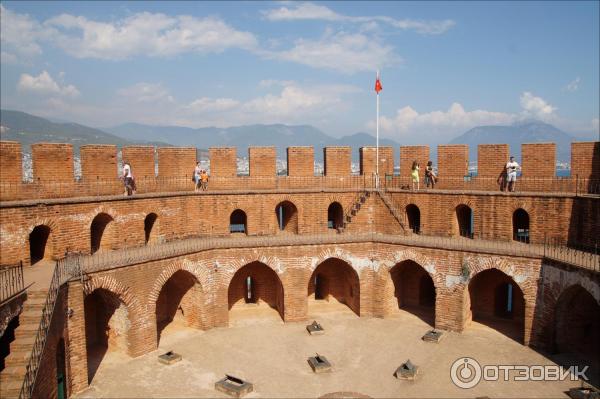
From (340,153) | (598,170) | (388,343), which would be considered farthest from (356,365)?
(598,170)

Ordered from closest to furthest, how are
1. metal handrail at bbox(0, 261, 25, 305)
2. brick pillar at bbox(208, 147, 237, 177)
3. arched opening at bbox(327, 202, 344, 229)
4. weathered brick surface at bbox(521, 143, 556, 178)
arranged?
metal handrail at bbox(0, 261, 25, 305) → weathered brick surface at bbox(521, 143, 556, 178) → brick pillar at bbox(208, 147, 237, 177) → arched opening at bbox(327, 202, 344, 229)

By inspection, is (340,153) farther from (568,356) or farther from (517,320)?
(568,356)

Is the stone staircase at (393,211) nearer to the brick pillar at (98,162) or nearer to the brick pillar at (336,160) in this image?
the brick pillar at (336,160)

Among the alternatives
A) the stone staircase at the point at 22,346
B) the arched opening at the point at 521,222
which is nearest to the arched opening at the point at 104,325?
the stone staircase at the point at 22,346

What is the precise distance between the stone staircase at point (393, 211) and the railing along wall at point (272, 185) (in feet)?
3.13

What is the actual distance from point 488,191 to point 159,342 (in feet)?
47.1

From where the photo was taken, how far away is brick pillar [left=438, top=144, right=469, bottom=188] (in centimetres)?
2019

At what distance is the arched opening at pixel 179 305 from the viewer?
1844 centimetres

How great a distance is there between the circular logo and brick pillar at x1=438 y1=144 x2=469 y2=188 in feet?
25.3

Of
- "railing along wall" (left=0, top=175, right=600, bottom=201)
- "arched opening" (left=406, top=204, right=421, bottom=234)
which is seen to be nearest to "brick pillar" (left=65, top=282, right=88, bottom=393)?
"railing along wall" (left=0, top=175, right=600, bottom=201)

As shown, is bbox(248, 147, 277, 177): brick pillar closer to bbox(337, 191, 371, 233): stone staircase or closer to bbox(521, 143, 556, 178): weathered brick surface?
bbox(337, 191, 371, 233): stone staircase

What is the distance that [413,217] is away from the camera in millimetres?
21891

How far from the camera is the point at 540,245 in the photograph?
17750 millimetres

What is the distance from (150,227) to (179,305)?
3.46 meters
